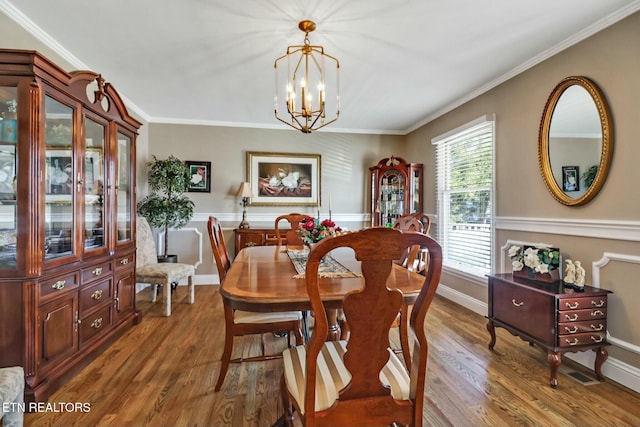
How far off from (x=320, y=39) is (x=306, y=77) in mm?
583

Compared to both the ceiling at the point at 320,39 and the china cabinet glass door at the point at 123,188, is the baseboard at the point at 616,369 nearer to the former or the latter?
the ceiling at the point at 320,39

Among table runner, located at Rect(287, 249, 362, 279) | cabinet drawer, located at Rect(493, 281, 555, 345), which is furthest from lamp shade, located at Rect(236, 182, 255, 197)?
cabinet drawer, located at Rect(493, 281, 555, 345)

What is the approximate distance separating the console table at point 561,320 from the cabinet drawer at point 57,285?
10.0 ft

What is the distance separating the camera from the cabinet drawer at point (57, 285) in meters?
1.85

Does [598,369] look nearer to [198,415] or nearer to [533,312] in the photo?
[533,312]

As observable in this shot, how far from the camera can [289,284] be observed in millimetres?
1541

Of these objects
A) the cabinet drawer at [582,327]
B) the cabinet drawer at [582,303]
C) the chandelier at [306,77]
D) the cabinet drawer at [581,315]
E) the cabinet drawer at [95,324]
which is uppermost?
the chandelier at [306,77]

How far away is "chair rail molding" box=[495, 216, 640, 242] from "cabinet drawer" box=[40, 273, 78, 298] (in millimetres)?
3568

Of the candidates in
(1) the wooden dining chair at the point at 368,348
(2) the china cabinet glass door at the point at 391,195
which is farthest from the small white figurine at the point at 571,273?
(2) the china cabinet glass door at the point at 391,195

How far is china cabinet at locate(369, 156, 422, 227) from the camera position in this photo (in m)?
4.52

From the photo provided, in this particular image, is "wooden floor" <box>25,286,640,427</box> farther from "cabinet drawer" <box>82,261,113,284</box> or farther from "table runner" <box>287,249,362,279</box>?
"table runner" <box>287,249,362,279</box>

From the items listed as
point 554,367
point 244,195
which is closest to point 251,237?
point 244,195

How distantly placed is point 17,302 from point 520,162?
3.80 m

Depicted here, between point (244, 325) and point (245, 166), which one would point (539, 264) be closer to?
point (244, 325)
